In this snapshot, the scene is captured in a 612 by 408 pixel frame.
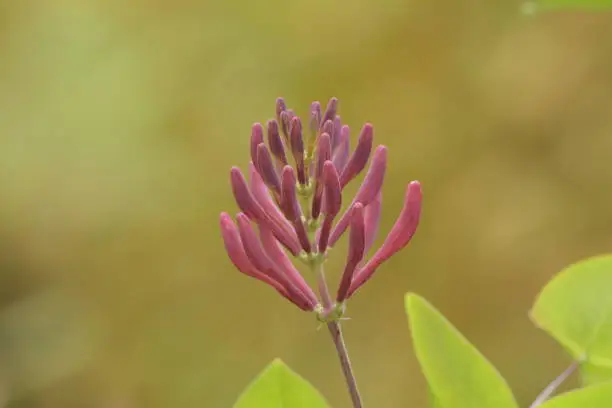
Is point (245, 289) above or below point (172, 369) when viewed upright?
above

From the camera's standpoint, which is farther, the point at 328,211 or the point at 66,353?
the point at 66,353

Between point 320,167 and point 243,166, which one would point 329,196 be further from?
point 243,166

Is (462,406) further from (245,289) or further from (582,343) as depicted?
(245,289)

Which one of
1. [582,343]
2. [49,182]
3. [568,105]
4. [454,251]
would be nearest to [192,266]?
[49,182]

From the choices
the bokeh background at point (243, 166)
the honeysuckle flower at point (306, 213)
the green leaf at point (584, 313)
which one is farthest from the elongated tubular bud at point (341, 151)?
the bokeh background at point (243, 166)

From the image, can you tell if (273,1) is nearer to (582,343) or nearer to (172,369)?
(172,369)

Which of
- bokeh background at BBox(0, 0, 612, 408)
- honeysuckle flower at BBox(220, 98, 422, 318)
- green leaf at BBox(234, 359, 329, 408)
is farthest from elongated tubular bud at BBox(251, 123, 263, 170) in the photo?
bokeh background at BBox(0, 0, 612, 408)

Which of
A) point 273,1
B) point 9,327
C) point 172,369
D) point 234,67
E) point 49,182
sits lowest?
point 172,369

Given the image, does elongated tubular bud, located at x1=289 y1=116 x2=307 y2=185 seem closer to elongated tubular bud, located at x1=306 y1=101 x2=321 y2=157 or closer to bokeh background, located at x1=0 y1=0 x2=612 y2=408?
elongated tubular bud, located at x1=306 y1=101 x2=321 y2=157
